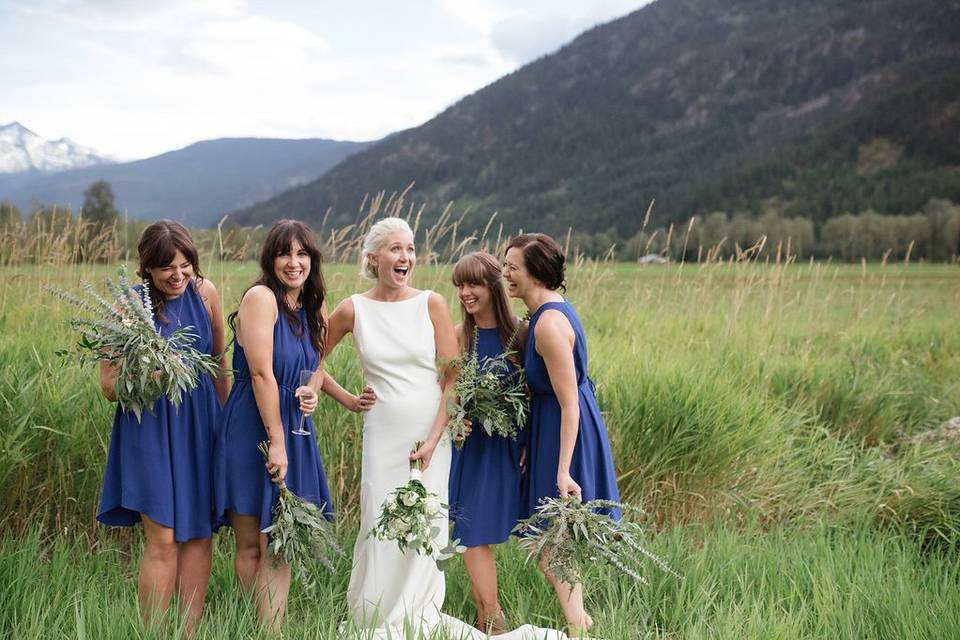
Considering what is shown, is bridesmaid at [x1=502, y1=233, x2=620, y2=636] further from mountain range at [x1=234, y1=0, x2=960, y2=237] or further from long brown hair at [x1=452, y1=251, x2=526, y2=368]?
mountain range at [x1=234, y1=0, x2=960, y2=237]

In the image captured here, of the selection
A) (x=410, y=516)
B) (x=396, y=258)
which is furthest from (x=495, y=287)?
(x=410, y=516)

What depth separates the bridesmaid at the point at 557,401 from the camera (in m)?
3.12

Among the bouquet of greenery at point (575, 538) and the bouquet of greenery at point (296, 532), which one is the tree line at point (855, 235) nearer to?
the bouquet of greenery at point (575, 538)

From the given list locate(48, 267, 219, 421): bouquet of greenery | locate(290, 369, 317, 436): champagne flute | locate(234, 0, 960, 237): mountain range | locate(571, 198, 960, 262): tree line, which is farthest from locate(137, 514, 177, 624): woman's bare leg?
locate(234, 0, 960, 237): mountain range

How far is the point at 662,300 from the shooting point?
841 centimetres

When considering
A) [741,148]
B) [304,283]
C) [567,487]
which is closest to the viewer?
[567,487]

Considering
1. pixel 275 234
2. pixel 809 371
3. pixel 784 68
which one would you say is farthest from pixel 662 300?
pixel 784 68

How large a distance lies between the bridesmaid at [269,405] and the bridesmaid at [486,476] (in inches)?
26.6

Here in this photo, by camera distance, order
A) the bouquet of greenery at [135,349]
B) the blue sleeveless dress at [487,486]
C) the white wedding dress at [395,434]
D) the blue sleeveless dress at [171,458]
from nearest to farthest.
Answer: the bouquet of greenery at [135,349] < the blue sleeveless dress at [171,458] < the blue sleeveless dress at [487,486] < the white wedding dress at [395,434]

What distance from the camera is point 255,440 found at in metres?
3.22

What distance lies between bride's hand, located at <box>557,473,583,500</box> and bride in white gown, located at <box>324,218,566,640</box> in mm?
648

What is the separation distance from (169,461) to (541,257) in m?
1.77

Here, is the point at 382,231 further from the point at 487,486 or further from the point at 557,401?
the point at 487,486

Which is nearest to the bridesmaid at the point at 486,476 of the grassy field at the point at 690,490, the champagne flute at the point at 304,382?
the grassy field at the point at 690,490
